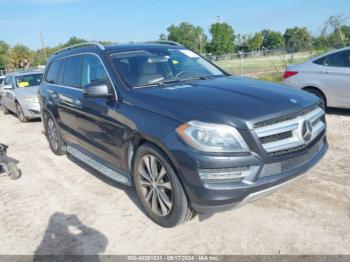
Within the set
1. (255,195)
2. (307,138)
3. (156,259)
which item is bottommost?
(156,259)

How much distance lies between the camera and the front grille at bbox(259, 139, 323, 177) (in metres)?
→ 3.07

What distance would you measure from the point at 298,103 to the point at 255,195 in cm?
105

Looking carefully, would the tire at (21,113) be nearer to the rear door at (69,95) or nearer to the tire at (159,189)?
the rear door at (69,95)

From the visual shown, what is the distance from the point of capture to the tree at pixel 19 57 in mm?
62297

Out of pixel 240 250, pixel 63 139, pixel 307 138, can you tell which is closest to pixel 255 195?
pixel 240 250

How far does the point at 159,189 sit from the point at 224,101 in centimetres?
108

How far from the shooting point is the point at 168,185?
342cm

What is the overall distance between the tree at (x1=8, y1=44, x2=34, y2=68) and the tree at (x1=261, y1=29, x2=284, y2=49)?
7357 cm

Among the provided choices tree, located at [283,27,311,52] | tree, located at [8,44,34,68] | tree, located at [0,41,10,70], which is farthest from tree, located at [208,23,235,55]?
tree, located at [0,41,10,70]

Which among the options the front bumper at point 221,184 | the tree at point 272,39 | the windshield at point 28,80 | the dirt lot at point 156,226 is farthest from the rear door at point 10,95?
the tree at point 272,39

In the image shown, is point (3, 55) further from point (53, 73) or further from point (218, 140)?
point (218, 140)

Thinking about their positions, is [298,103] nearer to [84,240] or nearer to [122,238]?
[122,238]

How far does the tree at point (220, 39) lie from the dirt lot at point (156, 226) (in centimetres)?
9502

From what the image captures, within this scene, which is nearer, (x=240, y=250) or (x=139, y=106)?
(x=240, y=250)
